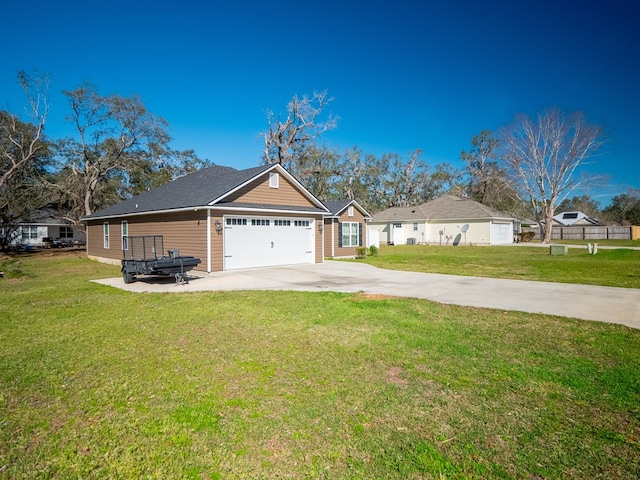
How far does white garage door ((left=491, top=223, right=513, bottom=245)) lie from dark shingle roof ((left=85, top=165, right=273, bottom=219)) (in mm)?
24916

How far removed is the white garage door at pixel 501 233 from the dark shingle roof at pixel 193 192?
24916 mm

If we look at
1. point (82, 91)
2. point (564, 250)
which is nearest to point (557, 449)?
point (564, 250)

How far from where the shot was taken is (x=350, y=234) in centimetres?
2261

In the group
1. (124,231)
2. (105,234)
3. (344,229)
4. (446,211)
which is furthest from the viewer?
(446,211)

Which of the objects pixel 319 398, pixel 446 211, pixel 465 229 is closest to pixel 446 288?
pixel 319 398

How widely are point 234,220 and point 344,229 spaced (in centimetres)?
911

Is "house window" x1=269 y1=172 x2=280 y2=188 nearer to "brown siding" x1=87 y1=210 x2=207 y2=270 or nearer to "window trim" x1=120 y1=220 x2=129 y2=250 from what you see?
"brown siding" x1=87 y1=210 x2=207 y2=270

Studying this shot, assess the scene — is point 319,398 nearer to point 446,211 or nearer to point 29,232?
point 446,211

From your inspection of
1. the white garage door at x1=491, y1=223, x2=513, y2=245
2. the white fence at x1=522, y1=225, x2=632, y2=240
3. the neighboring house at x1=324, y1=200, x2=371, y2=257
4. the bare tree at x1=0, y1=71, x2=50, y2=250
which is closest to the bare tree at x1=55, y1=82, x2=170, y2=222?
the bare tree at x1=0, y1=71, x2=50, y2=250

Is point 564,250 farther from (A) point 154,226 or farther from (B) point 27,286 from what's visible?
(B) point 27,286

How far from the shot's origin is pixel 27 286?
1094cm

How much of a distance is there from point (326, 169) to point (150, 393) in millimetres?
43188

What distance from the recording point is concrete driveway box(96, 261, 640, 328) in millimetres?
7629

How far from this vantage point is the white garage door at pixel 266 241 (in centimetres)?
1438
